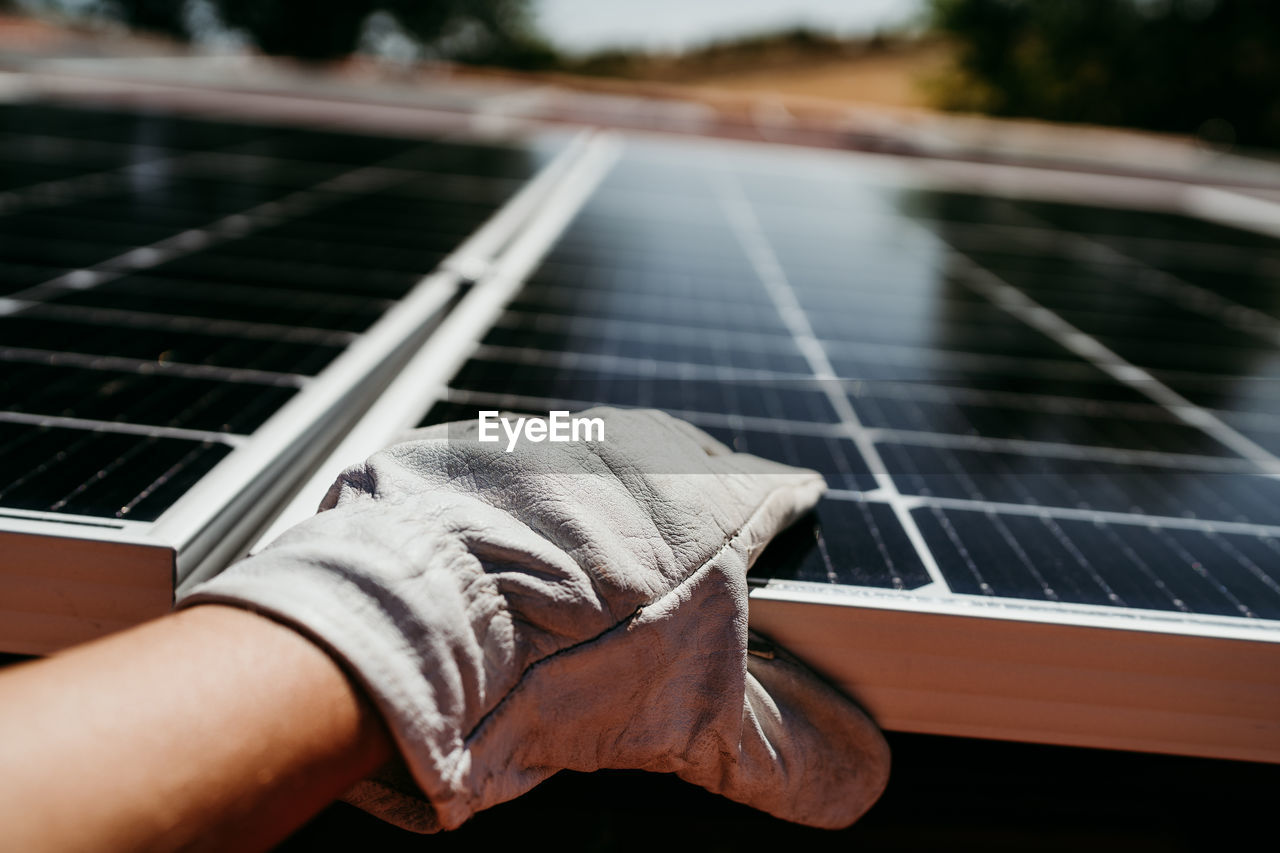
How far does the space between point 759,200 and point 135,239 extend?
4943 millimetres

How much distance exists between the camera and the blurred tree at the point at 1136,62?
33.8m

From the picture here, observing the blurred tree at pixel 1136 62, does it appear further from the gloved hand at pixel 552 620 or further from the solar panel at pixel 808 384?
the gloved hand at pixel 552 620

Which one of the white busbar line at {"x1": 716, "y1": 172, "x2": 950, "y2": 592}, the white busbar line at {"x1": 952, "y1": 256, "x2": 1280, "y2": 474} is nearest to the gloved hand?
the white busbar line at {"x1": 716, "y1": 172, "x2": 950, "y2": 592}

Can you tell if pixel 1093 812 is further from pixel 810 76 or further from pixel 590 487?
pixel 810 76

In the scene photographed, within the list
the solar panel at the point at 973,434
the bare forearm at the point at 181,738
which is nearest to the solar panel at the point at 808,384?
the solar panel at the point at 973,434

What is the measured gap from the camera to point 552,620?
1.54 m

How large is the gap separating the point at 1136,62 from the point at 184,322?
42.6 metres

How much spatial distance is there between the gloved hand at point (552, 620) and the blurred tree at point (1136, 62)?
138 feet

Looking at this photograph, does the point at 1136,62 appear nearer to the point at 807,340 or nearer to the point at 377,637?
the point at 807,340

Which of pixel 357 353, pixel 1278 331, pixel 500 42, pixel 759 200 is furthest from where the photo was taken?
pixel 500 42

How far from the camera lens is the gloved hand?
52.1 inches

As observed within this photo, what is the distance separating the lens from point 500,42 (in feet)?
152

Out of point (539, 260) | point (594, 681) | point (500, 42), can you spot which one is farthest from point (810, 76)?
point (594, 681)
